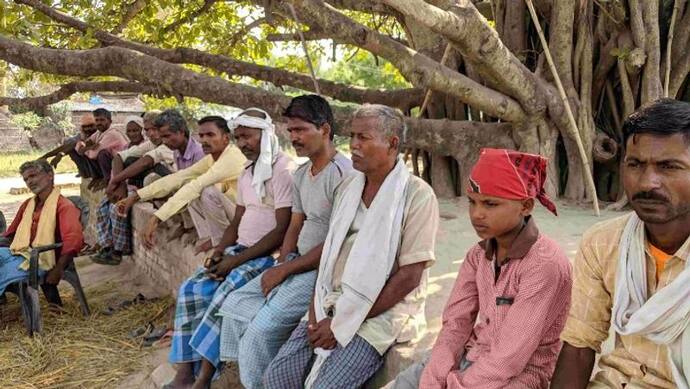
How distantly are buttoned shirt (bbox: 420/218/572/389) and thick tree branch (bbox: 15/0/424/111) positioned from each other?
5094mm

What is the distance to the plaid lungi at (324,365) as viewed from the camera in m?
2.37

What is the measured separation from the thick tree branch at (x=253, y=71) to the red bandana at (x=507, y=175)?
5107 millimetres

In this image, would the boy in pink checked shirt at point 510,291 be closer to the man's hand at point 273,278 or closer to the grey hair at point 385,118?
the grey hair at point 385,118

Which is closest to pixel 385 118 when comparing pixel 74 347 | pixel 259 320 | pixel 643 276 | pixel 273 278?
pixel 273 278

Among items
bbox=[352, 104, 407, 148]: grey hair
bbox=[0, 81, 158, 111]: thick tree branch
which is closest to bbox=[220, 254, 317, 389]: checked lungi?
bbox=[352, 104, 407, 148]: grey hair

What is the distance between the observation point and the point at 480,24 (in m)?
4.08

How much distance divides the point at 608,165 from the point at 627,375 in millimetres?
4652

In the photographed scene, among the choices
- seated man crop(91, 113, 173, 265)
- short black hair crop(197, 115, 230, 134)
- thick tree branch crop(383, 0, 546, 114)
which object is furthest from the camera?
seated man crop(91, 113, 173, 265)

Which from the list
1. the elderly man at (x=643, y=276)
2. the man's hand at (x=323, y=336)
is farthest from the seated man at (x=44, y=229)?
the elderly man at (x=643, y=276)

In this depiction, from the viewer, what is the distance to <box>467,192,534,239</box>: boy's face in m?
1.88

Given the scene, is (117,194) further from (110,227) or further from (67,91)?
(67,91)

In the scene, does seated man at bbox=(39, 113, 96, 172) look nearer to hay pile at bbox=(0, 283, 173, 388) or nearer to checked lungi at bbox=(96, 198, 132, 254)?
checked lungi at bbox=(96, 198, 132, 254)

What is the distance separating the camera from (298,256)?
308cm

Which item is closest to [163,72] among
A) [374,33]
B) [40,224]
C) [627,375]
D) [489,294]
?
[40,224]
